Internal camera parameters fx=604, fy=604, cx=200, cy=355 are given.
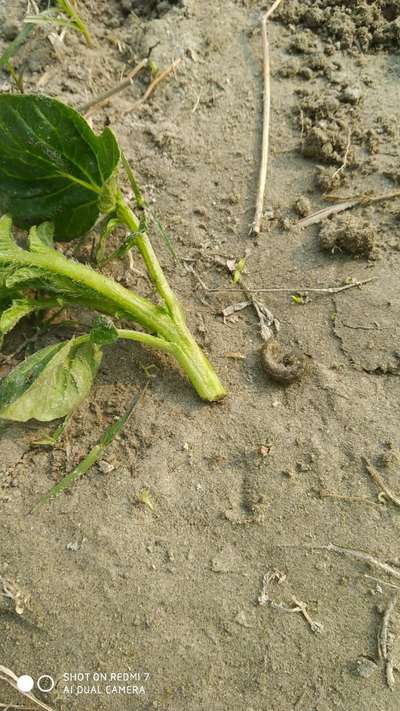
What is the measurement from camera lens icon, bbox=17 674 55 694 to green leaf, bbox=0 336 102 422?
778 millimetres

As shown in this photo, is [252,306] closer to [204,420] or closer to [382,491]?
[204,420]

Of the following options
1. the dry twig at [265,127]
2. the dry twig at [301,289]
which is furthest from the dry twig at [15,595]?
the dry twig at [265,127]

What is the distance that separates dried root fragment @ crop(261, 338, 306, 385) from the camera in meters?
2.17

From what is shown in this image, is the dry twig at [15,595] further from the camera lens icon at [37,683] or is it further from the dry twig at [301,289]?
the dry twig at [301,289]

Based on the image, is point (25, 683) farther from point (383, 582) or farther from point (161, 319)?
point (161, 319)

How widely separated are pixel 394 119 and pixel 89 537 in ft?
7.11

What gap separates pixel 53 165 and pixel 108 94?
607 millimetres

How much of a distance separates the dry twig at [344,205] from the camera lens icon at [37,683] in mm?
1879

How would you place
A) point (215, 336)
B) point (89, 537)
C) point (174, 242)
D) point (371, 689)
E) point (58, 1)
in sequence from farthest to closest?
point (58, 1) → point (174, 242) → point (215, 336) → point (89, 537) → point (371, 689)

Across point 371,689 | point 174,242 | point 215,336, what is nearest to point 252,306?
point 215,336

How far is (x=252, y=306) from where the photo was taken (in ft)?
7.83

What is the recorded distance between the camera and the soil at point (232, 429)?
5.99ft

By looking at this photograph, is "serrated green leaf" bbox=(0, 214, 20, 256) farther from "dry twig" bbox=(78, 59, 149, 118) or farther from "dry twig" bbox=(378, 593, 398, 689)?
"dry twig" bbox=(378, 593, 398, 689)

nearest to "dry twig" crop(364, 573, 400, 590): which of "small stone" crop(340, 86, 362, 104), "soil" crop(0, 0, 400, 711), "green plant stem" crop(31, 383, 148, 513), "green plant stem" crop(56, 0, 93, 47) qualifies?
"soil" crop(0, 0, 400, 711)
